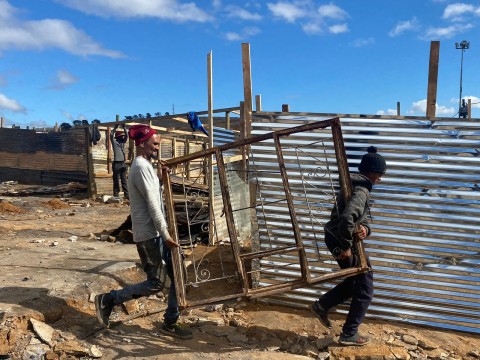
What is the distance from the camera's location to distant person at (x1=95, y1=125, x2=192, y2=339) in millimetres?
3826

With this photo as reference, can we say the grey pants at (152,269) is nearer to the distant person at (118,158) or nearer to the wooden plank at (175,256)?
the wooden plank at (175,256)

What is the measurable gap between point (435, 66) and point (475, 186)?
1356mm

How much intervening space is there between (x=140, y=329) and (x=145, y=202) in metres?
1.41

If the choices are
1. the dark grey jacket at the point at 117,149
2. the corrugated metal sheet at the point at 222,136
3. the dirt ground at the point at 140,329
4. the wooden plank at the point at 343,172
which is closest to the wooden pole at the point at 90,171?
the dark grey jacket at the point at 117,149

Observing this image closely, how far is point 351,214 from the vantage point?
3787mm

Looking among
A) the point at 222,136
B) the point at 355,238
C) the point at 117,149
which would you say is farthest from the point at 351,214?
the point at 117,149

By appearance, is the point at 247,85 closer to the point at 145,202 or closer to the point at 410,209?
the point at 145,202

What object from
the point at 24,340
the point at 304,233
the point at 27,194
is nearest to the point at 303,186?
the point at 304,233

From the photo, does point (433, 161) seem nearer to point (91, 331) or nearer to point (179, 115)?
point (91, 331)

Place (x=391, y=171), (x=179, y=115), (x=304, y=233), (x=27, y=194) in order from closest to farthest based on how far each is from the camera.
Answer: (x=391, y=171), (x=304, y=233), (x=179, y=115), (x=27, y=194)

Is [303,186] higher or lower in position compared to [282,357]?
higher

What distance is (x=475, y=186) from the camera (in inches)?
172

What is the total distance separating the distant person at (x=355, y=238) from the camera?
3861 mm

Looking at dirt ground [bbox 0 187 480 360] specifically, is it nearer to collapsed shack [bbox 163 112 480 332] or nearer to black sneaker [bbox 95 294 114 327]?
black sneaker [bbox 95 294 114 327]
